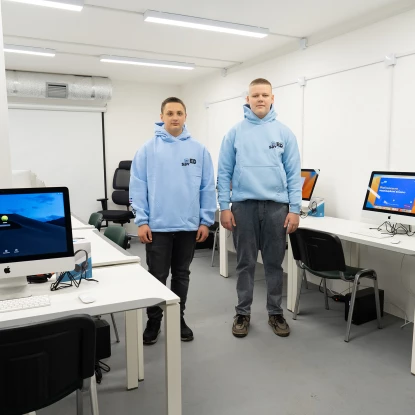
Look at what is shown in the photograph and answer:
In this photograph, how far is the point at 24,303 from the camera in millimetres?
1619

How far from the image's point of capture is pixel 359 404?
2143 mm

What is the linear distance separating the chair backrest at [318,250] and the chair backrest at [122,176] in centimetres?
391

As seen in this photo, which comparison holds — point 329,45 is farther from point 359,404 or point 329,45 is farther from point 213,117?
point 359,404

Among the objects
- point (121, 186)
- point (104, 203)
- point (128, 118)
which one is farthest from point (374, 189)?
point (128, 118)

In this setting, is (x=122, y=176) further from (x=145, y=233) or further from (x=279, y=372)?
(x=279, y=372)

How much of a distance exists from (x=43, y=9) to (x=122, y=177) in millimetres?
3320

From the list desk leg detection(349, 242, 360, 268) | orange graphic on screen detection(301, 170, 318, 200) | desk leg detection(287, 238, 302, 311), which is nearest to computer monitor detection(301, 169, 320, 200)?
orange graphic on screen detection(301, 170, 318, 200)

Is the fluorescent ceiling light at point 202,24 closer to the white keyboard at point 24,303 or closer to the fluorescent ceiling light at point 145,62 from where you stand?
the fluorescent ceiling light at point 145,62

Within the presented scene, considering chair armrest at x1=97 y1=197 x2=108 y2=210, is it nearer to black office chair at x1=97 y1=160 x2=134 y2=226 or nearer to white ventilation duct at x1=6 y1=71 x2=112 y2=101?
black office chair at x1=97 y1=160 x2=134 y2=226

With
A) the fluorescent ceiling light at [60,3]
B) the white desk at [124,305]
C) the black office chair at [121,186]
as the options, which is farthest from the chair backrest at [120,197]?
the white desk at [124,305]

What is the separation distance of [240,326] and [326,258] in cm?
79

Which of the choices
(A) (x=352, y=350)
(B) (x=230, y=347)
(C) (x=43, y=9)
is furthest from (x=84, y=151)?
(A) (x=352, y=350)

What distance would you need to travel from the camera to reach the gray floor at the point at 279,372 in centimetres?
213

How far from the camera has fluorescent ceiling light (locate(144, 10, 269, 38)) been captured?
3.52 m
